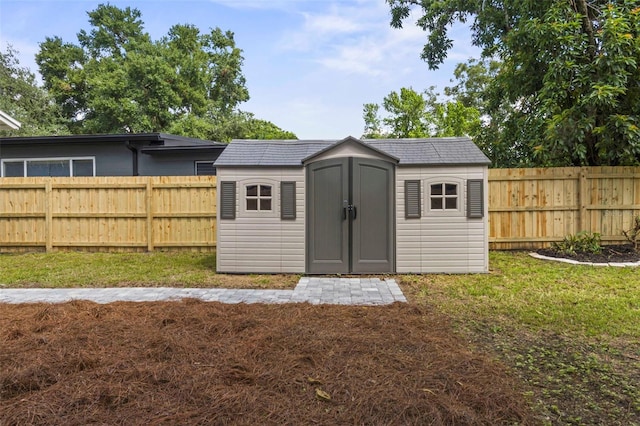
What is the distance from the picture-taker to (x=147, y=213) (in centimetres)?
889

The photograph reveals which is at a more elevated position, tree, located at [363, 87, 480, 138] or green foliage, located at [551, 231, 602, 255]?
tree, located at [363, 87, 480, 138]

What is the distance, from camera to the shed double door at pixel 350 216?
6.47 metres

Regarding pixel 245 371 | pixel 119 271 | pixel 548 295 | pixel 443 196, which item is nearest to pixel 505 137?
pixel 443 196

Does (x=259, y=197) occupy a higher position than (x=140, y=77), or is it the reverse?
(x=140, y=77)

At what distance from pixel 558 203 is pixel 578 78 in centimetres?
258

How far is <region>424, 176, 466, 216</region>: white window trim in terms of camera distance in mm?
6480

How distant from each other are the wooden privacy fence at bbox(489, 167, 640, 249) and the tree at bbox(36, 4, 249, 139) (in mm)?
15561

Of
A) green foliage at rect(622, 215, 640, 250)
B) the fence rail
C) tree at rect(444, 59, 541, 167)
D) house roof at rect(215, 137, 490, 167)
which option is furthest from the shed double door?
green foliage at rect(622, 215, 640, 250)

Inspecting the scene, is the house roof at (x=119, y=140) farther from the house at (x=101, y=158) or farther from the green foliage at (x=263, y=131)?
the green foliage at (x=263, y=131)

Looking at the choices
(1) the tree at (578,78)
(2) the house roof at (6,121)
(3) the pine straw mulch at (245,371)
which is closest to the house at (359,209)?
(3) the pine straw mulch at (245,371)

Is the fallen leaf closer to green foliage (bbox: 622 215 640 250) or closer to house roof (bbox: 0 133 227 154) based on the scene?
green foliage (bbox: 622 215 640 250)

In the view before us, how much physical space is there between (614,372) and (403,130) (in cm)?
1683

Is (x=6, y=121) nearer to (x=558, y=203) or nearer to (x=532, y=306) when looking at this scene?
(x=532, y=306)

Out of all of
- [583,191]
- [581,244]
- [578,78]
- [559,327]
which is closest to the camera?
[559,327]
